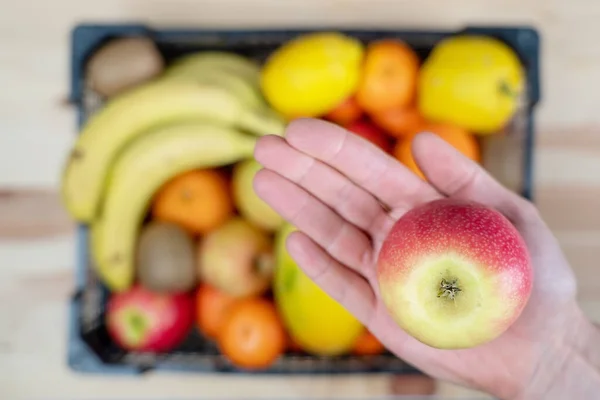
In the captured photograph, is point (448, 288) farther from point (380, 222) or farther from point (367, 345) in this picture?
point (367, 345)

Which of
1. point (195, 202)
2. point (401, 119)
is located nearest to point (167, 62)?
point (195, 202)

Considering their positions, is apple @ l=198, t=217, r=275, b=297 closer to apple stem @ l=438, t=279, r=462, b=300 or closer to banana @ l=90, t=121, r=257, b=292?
banana @ l=90, t=121, r=257, b=292

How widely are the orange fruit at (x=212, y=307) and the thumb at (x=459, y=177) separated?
0.87 ft

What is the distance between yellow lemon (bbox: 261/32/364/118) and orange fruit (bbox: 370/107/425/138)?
2.1 inches

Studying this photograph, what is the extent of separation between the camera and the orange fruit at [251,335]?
2.27ft

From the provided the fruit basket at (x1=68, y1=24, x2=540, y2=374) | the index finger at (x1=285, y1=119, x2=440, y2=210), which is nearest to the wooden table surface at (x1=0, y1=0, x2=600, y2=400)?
the fruit basket at (x1=68, y1=24, x2=540, y2=374)

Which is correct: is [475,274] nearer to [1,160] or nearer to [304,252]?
[304,252]

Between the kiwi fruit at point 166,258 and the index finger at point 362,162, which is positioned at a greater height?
the index finger at point 362,162

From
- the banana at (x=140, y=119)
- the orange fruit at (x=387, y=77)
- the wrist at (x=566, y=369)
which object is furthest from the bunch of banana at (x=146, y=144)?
the wrist at (x=566, y=369)

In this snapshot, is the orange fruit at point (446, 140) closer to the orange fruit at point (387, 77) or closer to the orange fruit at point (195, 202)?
the orange fruit at point (387, 77)

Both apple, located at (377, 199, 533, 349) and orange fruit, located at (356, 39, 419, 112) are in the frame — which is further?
orange fruit, located at (356, 39, 419, 112)

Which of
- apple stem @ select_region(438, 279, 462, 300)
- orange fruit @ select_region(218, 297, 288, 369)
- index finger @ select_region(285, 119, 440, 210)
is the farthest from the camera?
orange fruit @ select_region(218, 297, 288, 369)

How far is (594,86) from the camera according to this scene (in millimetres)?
810

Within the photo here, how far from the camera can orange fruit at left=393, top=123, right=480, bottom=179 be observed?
0.68 meters
